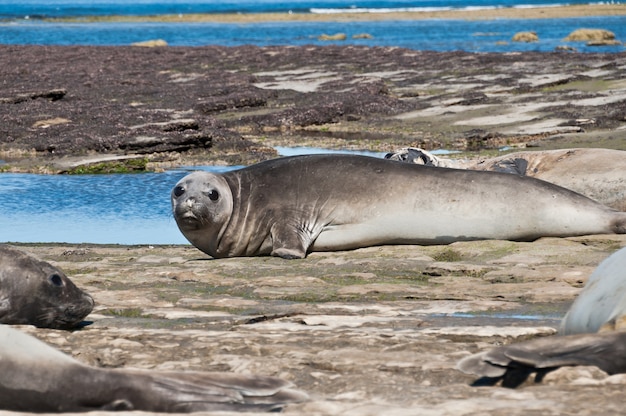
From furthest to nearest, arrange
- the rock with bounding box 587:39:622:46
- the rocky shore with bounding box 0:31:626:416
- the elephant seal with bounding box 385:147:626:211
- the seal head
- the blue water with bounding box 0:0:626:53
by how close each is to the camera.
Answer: the blue water with bounding box 0:0:626:53, the rock with bounding box 587:39:622:46, the elephant seal with bounding box 385:147:626:211, the seal head, the rocky shore with bounding box 0:31:626:416

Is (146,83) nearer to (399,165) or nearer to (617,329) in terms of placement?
(399,165)

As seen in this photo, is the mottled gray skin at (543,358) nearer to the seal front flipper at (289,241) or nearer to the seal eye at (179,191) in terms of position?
the seal front flipper at (289,241)

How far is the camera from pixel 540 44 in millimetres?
56375

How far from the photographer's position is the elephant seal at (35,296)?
19.1 feet

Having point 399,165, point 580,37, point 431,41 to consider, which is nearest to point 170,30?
point 431,41

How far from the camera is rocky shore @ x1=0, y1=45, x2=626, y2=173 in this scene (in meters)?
17.7

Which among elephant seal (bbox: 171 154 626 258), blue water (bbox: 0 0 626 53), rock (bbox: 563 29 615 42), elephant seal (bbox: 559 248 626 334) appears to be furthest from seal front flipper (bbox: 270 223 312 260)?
rock (bbox: 563 29 615 42)

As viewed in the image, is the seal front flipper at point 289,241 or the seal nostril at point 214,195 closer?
the seal front flipper at point 289,241

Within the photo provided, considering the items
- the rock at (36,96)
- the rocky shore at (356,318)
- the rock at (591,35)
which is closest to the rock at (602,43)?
the rock at (591,35)

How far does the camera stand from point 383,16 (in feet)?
362

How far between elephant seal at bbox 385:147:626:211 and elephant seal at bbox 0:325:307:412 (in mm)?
6132

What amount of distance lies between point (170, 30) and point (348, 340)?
83.8 metres

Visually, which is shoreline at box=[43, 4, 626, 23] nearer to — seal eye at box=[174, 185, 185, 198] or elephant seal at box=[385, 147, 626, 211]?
elephant seal at box=[385, 147, 626, 211]

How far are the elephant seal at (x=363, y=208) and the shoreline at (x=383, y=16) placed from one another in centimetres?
9429
